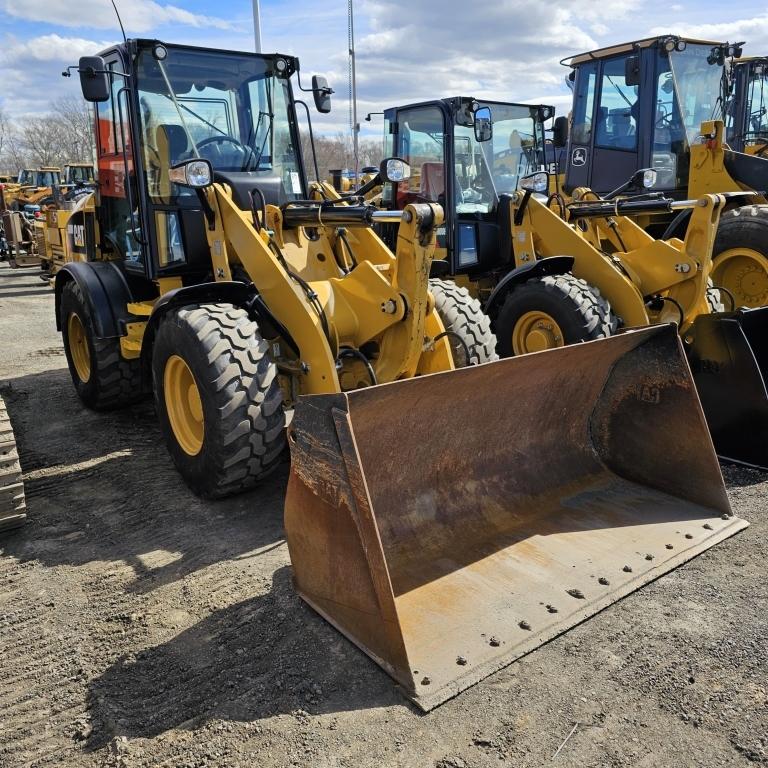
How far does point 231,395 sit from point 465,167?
12.6 feet

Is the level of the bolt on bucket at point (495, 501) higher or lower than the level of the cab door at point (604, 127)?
lower

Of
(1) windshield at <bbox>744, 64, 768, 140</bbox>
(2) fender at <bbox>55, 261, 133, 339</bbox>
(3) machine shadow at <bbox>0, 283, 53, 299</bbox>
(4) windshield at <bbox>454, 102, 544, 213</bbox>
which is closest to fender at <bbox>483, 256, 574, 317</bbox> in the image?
(4) windshield at <bbox>454, 102, 544, 213</bbox>

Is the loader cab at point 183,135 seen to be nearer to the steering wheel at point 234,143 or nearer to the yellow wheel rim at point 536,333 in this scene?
the steering wheel at point 234,143

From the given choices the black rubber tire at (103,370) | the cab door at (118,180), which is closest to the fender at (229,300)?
the cab door at (118,180)

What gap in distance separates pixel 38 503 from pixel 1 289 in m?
13.0

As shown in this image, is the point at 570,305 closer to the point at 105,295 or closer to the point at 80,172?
the point at 105,295

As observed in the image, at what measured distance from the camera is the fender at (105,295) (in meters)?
5.31

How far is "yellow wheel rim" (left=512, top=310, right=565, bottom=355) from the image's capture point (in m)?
5.72

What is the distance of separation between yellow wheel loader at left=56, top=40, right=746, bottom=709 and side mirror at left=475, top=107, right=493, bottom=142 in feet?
5.95

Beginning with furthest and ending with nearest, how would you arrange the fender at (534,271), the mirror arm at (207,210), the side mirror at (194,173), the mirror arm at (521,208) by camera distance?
the mirror arm at (521,208), the fender at (534,271), the mirror arm at (207,210), the side mirror at (194,173)

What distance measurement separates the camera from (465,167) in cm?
668

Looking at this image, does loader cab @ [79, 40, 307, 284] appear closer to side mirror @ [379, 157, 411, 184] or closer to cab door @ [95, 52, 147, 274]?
cab door @ [95, 52, 147, 274]

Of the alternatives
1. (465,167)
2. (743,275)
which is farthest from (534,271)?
(743,275)

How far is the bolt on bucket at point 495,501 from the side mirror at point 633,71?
4.97 metres
